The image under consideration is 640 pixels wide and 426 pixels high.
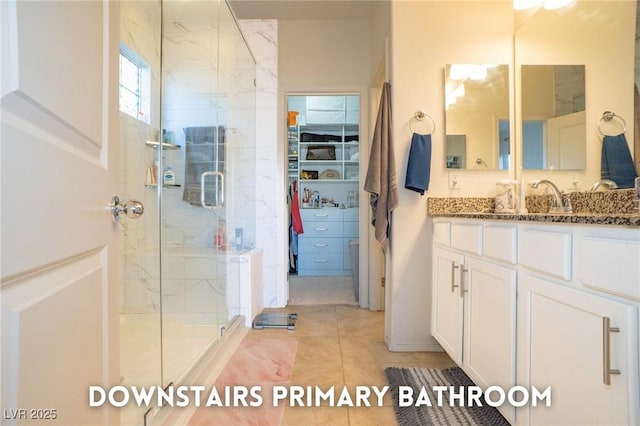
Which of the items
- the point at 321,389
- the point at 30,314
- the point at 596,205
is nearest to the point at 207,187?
the point at 321,389

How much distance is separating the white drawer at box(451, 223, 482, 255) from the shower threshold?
58.9 inches

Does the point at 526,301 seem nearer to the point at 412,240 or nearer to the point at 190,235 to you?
the point at 412,240

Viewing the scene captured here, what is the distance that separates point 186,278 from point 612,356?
7.92ft

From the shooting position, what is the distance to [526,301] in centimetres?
120

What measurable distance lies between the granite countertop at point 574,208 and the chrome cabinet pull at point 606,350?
0.84 ft

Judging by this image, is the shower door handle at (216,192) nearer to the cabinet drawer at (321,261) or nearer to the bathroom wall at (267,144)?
the bathroom wall at (267,144)

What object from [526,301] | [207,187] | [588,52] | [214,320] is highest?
[588,52]

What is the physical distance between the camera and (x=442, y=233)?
2.07 m

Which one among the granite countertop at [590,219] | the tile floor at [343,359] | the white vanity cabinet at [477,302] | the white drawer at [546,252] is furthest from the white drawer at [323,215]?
the white drawer at [546,252]

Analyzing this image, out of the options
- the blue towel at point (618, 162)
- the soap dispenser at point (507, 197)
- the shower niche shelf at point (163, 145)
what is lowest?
the soap dispenser at point (507, 197)

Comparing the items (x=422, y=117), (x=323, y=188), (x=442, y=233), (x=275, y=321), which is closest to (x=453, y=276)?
(x=442, y=233)

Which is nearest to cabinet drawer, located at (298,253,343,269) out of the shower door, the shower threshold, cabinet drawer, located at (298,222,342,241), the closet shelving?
cabinet drawer, located at (298,222,342,241)

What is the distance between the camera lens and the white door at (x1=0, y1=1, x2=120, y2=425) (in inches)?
20.7

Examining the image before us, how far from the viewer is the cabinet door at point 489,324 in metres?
1.29
